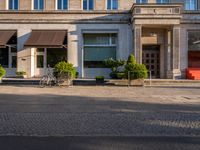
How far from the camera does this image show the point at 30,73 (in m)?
33.6

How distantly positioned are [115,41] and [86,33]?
→ 294 cm

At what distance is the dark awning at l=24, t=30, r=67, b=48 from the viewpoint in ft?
100

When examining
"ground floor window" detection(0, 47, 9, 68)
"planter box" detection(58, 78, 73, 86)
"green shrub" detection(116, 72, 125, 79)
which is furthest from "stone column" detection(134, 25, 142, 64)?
"ground floor window" detection(0, 47, 9, 68)

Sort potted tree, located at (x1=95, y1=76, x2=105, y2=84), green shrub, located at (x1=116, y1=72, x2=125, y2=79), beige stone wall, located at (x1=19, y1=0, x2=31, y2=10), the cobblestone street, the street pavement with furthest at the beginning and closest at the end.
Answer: beige stone wall, located at (x1=19, y1=0, x2=31, y2=10)
potted tree, located at (x1=95, y1=76, x2=105, y2=84)
green shrub, located at (x1=116, y1=72, x2=125, y2=79)
the cobblestone street
the street pavement

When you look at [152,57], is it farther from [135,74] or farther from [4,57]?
[4,57]

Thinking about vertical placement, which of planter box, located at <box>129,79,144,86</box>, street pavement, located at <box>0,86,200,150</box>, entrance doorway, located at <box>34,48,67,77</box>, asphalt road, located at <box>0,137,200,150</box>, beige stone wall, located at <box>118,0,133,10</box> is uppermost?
beige stone wall, located at <box>118,0,133,10</box>

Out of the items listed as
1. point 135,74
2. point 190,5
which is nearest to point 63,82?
point 135,74

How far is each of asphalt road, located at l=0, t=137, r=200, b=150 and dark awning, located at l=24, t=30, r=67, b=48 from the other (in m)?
22.8

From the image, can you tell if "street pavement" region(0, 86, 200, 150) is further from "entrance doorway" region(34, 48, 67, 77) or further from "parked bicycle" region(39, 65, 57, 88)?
"entrance doorway" region(34, 48, 67, 77)

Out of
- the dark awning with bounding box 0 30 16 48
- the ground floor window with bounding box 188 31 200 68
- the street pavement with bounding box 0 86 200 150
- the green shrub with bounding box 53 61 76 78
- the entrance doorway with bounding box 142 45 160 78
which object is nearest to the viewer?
the street pavement with bounding box 0 86 200 150

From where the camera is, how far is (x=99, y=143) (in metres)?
7.79

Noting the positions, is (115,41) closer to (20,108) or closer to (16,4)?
(16,4)

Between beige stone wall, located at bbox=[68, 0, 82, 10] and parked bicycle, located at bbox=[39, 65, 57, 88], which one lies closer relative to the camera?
parked bicycle, located at bbox=[39, 65, 57, 88]

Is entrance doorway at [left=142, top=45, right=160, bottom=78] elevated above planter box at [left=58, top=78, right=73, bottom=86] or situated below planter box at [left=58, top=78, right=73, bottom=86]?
above
